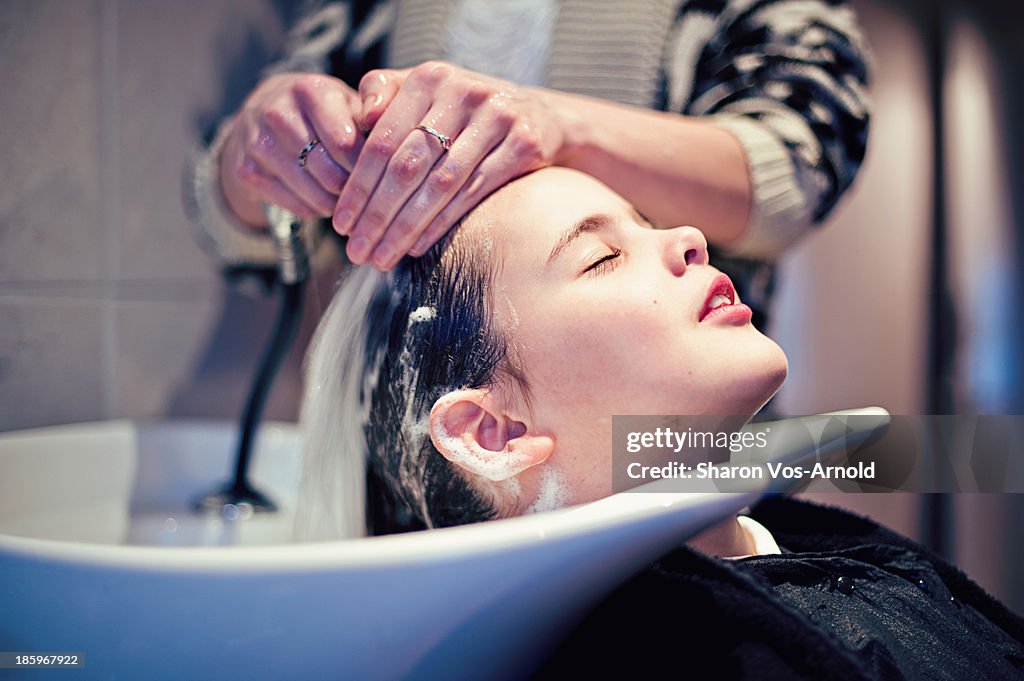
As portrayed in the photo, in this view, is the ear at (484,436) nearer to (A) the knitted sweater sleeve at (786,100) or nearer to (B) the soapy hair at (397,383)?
(B) the soapy hair at (397,383)

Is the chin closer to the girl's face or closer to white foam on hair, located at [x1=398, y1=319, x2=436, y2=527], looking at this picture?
the girl's face

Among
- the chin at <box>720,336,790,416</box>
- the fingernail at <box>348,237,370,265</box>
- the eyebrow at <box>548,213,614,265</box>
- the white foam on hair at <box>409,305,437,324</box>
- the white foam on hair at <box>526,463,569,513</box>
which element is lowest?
the white foam on hair at <box>526,463,569,513</box>

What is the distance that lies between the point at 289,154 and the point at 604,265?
23 centimetres

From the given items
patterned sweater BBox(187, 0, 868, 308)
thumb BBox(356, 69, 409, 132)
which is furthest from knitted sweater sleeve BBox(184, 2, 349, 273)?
thumb BBox(356, 69, 409, 132)

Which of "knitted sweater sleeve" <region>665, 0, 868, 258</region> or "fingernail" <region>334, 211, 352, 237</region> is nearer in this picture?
"fingernail" <region>334, 211, 352, 237</region>

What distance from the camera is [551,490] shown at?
0.49 meters

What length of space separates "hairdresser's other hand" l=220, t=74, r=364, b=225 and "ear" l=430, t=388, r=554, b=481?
0.17m

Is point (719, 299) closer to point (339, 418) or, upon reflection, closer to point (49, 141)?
point (339, 418)

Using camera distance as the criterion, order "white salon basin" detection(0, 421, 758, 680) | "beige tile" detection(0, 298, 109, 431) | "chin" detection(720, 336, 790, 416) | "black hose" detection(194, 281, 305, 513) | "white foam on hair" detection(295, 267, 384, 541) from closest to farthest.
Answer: "white salon basin" detection(0, 421, 758, 680) < "chin" detection(720, 336, 790, 416) < "white foam on hair" detection(295, 267, 384, 541) < "beige tile" detection(0, 298, 109, 431) < "black hose" detection(194, 281, 305, 513)

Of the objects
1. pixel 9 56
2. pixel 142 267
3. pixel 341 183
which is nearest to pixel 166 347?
pixel 142 267

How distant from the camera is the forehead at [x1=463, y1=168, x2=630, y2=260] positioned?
0.49 m

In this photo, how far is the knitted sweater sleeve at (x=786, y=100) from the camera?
25.5 inches

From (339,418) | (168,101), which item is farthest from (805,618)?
(168,101)

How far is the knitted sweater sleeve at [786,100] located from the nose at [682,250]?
170 mm
